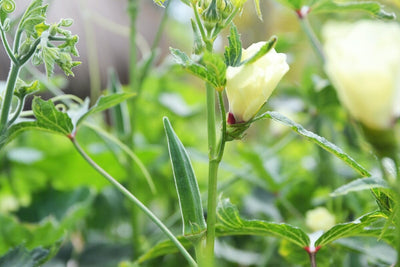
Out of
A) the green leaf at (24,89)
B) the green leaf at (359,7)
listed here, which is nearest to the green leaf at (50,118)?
the green leaf at (24,89)

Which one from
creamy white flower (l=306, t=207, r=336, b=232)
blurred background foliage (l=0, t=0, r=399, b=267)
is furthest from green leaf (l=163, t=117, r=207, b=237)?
creamy white flower (l=306, t=207, r=336, b=232)

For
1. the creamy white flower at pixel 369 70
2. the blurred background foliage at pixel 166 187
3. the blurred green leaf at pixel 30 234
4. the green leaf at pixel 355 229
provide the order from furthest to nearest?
the blurred background foliage at pixel 166 187 < the blurred green leaf at pixel 30 234 < the green leaf at pixel 355 229 < the creamy white flower at pixel 369 70

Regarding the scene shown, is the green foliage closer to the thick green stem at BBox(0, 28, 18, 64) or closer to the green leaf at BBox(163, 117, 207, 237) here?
the green leaf at BBox(163, 117, 207, 237)

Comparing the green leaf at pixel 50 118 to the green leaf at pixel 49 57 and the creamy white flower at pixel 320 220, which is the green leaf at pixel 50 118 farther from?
the creamy white flower at pixel 320 220

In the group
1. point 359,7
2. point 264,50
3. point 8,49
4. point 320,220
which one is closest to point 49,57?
point 8,49

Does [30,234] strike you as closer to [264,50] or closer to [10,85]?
[10,85]

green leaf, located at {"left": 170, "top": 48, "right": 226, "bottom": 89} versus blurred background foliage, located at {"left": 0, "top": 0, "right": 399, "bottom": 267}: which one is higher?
green leaf, located at {"left": 170, "top": 48, "right": 226, "bottom": 89}

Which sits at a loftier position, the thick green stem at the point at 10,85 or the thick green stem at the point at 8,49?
the thick green stem at the point at 8,49
